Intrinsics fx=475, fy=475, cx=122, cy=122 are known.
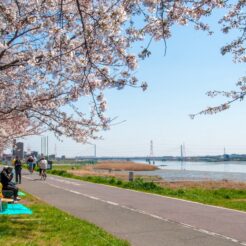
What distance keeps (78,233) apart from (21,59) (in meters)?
3.92

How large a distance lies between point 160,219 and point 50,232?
376 cm

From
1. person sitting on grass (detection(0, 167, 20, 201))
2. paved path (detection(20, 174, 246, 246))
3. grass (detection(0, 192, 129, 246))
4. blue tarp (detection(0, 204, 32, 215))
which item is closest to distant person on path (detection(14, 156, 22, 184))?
paved path (detection(20, 174, 246, 246))

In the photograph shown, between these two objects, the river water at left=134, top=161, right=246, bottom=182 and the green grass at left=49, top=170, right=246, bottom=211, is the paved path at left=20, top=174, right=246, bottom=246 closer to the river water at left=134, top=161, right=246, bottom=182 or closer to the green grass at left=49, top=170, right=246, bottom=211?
the green grass at left=49, top=170, right=246, bottom=211

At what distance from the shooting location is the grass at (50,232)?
30.8ft

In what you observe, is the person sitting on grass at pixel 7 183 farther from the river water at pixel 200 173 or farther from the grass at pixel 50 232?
the river water at pixel 200 173

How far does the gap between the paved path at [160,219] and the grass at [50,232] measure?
2.07 feet

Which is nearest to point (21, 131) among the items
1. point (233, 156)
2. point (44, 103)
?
point (44, 103)

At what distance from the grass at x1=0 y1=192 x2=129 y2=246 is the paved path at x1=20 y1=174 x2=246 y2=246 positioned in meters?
0.63

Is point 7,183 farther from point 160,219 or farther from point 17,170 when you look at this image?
point 17,170

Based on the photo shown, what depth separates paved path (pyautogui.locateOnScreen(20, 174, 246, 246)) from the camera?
10.2 meters

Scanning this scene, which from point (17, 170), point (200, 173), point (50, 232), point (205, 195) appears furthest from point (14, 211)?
point (200, 173)

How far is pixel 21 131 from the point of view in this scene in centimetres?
1916

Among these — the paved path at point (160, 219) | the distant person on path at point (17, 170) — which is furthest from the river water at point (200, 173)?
the paved path at point (160, 219)

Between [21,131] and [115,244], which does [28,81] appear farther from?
[21,131]
